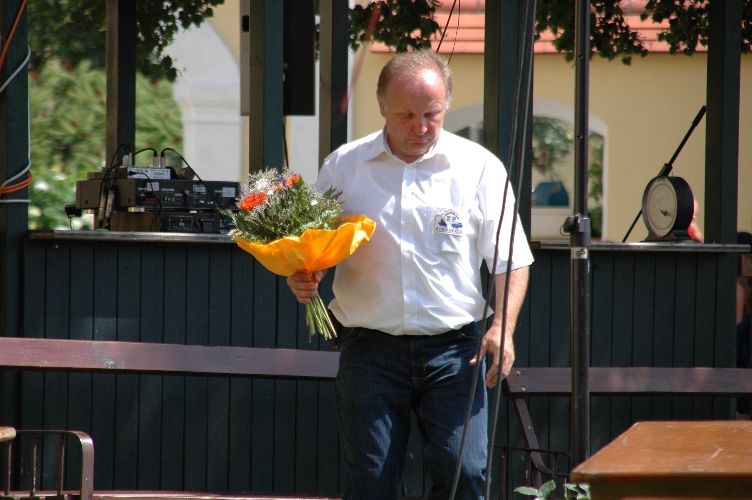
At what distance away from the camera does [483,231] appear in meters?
3.14

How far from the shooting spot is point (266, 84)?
191 inches

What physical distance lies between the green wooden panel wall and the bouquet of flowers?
194cm

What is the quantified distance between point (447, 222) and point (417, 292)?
0.24m

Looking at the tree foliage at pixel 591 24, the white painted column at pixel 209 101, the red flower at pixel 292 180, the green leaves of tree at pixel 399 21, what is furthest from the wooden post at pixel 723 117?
the white painted column at pixel 209 101

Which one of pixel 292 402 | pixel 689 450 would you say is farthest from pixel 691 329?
pixel 689 450

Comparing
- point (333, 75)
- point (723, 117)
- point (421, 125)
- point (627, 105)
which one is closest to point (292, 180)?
point (421, 125)

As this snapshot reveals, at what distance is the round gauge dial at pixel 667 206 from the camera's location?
5.41 metres

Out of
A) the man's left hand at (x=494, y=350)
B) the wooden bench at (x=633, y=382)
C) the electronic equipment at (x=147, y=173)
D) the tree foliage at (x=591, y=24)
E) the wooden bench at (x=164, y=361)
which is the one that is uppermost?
the tree foliage at (x=591, y=24)

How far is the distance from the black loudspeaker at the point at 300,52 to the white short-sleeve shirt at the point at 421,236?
2.41m

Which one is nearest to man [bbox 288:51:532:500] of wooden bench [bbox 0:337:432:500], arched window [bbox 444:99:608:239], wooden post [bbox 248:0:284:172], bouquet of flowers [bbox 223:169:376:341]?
bouquet of flowers [bbox 223:169:376:341]

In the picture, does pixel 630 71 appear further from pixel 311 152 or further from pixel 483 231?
pixel 483 231

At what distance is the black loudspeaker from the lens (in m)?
5.50

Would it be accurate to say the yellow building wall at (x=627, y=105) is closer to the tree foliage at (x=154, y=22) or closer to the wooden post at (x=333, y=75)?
the tree foliage at (x=154, y=22)

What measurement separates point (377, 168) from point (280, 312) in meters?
1.97
